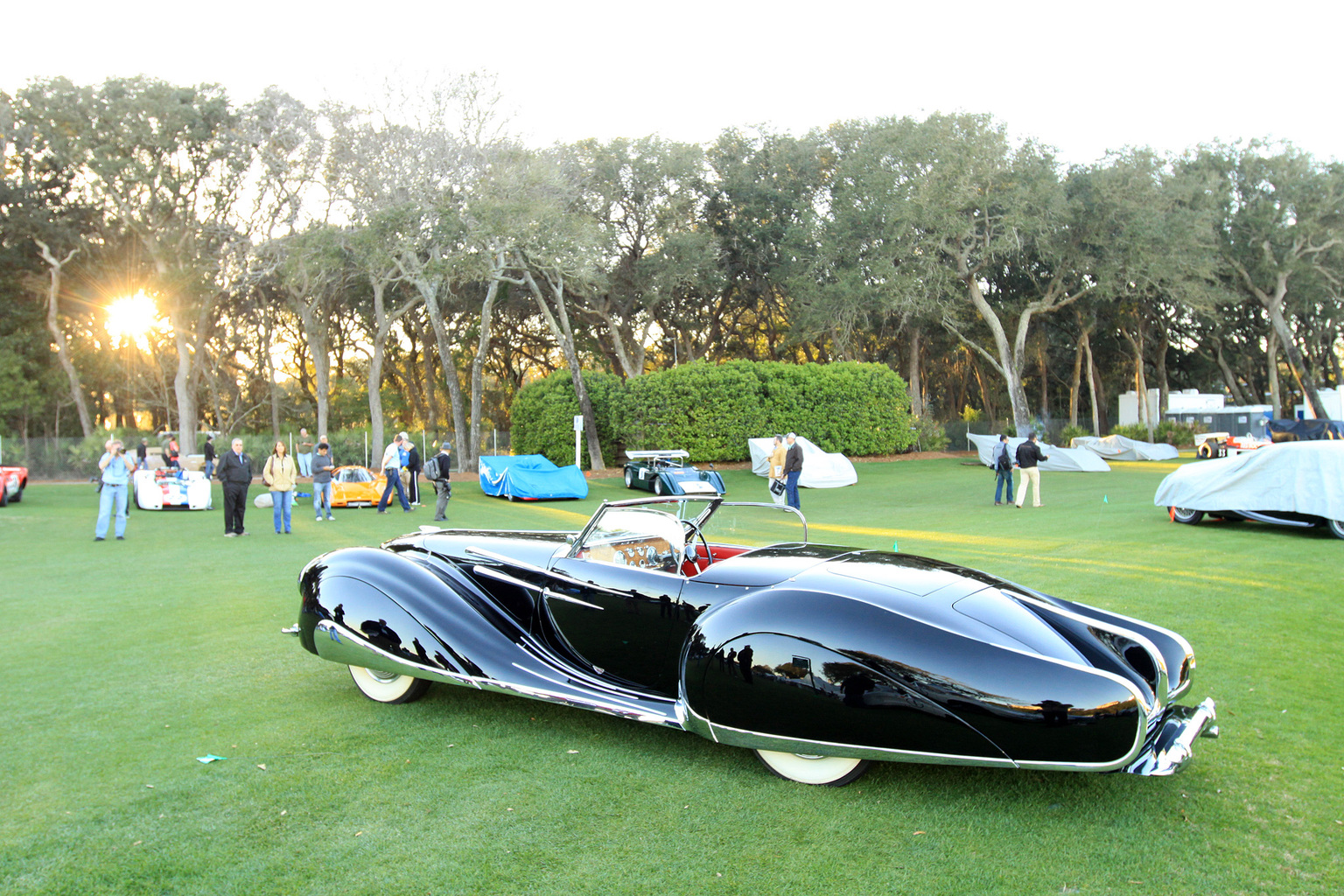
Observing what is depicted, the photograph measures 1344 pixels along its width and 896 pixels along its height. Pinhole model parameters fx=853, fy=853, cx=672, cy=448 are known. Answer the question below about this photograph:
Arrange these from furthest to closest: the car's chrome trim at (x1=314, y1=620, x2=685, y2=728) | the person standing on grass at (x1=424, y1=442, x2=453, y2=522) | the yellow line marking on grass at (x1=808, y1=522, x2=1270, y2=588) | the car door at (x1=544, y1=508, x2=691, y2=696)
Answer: the person standing on grass at (x1=424, y1=442, x2=453, y2=522) < the yellow line marking on grass at (x1=808, y1=522, x2=1270, y2=588) < the car door at (x1=544, y1=508, x2=691, y2=696) < the car's chrome trim at (x1=314, y1=620, x2=685, y2=728)

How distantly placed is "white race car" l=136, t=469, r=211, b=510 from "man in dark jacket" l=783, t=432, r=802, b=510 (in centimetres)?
1291

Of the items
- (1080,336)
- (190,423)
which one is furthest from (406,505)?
(1080,336)

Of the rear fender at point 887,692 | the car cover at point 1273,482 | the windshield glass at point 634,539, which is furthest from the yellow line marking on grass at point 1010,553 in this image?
the rear fender at point 887,692

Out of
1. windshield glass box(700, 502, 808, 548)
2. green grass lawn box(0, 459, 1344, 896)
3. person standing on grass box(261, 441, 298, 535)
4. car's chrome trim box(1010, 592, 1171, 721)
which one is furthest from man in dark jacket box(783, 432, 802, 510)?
car's chrome trim box(1010, 592, 1171, 721)

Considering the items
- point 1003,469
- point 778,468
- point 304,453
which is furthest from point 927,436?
point 304,453

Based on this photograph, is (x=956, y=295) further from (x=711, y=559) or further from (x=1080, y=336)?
(x=711, y=559)

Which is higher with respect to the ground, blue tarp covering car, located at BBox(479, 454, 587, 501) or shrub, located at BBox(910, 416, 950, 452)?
shrub, located at BBox(910, 416, 950, 452)

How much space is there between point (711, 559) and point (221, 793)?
2.93 m

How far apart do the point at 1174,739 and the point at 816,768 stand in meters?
1.51

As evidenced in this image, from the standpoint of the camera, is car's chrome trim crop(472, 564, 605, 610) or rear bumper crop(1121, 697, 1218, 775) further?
car's chrome trim crop(472, 564, 605, 610)

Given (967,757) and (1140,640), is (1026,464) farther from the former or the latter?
(967,757)

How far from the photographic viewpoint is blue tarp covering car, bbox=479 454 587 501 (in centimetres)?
2178

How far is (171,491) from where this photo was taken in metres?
18.9

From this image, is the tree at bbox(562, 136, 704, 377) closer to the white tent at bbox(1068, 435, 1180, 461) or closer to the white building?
the white tent at bbox(1068, 435, 1180, 461)
